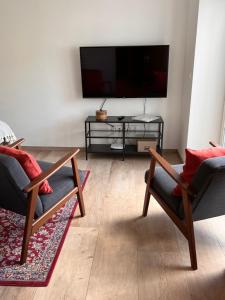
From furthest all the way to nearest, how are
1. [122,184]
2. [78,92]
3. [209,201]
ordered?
[78,92] < [122,184] < [209,201]

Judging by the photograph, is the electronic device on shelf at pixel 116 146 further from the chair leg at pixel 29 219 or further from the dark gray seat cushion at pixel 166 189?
the chair leg at pixel 29 219

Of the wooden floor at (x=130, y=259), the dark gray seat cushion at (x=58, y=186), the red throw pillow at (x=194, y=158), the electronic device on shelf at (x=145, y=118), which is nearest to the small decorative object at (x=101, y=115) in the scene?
the electronic device on shelf at (x=145, y=118)

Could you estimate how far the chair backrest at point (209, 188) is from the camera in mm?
1484

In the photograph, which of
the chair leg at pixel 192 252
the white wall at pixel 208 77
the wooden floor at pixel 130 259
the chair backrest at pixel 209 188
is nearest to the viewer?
the chair backrest at pixel 209 188

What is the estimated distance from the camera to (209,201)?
65.9 inches

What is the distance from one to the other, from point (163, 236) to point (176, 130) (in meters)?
2.06

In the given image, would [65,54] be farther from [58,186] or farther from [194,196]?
[194,196]

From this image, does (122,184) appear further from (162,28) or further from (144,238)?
(162,28)

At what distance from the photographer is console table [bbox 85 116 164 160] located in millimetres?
3604

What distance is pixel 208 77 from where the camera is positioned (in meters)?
3.04

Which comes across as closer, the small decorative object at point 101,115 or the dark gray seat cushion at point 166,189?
the dark gray seat cushion at point 166,189

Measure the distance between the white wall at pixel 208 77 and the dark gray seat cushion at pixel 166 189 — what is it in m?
1.22

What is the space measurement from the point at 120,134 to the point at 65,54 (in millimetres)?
1378

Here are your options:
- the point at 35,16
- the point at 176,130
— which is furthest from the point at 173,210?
the point at 35,16
